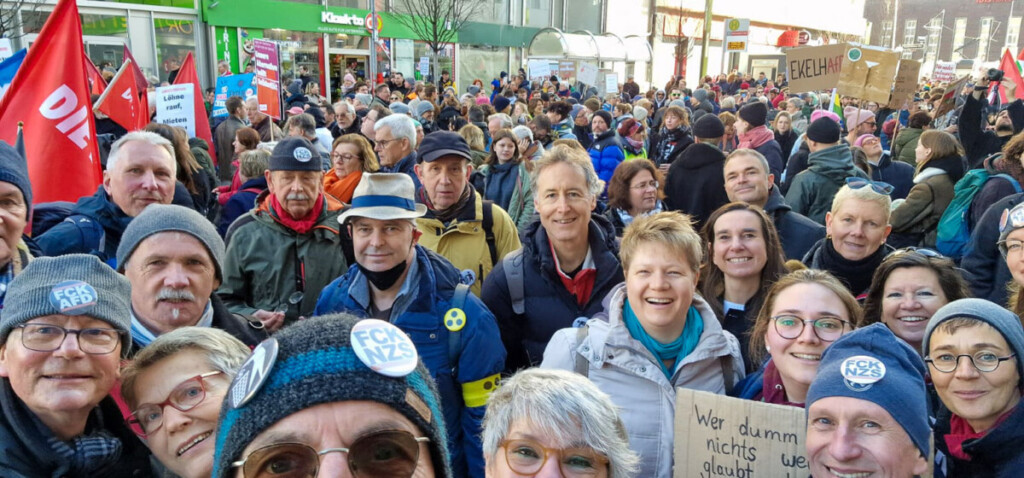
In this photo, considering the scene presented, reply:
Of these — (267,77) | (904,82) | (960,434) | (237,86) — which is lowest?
(960,434)

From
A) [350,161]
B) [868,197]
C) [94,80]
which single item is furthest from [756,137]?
[94,80]

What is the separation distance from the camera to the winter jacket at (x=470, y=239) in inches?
150

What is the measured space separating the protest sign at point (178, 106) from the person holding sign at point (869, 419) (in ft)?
24.5

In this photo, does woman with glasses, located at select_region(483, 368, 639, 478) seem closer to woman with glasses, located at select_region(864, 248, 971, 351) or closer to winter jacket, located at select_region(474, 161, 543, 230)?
woman with glasses, located at select_region(864, 248, 971, 351)

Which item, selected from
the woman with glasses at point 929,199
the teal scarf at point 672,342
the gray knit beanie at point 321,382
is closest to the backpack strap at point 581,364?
the teal scarf at point 672,342

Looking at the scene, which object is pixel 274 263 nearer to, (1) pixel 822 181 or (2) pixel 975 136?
(1) pixel 822 181

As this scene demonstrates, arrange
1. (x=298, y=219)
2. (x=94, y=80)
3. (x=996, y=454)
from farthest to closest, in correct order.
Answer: (x=94, y=80), (x=298, y=219), (x=996, y=454)

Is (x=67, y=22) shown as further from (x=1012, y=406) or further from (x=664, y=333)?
(x=1012, y=406)

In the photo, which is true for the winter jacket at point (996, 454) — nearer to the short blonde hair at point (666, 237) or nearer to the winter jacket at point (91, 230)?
the short blonde hair at point (666, 237)

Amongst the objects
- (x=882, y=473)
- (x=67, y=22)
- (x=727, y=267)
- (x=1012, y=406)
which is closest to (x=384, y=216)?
(x=727, y=267)

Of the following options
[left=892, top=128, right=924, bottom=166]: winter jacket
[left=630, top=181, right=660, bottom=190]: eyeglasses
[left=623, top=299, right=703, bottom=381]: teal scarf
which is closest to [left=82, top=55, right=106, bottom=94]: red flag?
[left=630, top=181, right=660, bottom=190]: eyeglasses

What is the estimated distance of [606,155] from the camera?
7.62 metres

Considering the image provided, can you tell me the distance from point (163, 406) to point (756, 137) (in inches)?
291

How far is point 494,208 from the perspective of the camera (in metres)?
3.97
